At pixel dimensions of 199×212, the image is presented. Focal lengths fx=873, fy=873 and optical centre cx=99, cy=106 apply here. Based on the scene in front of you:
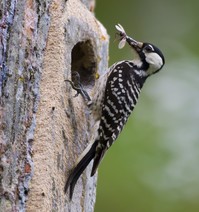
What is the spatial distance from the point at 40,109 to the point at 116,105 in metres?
0.70

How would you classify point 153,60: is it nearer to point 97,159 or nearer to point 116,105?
point 116,105

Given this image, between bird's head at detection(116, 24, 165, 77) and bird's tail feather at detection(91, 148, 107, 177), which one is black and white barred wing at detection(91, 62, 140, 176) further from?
bird's head at detection(116, 24, 165, 77)

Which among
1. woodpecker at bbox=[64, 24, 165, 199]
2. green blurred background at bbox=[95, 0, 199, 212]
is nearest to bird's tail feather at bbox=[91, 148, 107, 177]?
woodpecker at bbox=[64, 24, 165, 199]

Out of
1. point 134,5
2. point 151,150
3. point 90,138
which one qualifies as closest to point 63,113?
point 90,138

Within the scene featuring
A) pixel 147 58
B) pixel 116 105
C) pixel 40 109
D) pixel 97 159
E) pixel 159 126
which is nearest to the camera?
pixel 40 109

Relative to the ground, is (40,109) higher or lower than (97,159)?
higher

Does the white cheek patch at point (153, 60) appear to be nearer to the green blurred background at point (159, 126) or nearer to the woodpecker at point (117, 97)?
the woodpecker at point (117, 97)

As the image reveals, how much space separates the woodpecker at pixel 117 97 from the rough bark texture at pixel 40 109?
0.26ft

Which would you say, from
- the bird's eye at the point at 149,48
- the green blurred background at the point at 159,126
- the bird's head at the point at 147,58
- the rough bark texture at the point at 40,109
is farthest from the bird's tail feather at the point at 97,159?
the green blurred background at the point at 159,126

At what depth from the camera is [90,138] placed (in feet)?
15.7

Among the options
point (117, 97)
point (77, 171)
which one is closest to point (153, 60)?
point (117, 97)

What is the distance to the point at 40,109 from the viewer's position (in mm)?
4348

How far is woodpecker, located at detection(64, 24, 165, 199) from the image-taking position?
15.0 feet

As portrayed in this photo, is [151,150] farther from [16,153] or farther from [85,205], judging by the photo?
[16,153]
